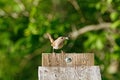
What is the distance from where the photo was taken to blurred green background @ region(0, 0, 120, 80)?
6.26 m

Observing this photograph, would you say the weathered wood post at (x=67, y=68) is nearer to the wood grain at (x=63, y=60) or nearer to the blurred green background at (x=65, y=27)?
the wood grain at (x=63, y=60)

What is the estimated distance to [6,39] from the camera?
8.19 meters

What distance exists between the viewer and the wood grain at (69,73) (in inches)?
134

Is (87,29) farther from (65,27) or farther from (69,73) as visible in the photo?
(69,73)

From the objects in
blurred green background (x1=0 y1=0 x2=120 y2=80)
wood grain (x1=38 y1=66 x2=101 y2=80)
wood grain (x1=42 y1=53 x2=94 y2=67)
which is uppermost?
blurred green background (x1=0 y1=0 x2=120 y2=80)

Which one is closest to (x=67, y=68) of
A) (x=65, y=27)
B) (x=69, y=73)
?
(x=69, y=73)

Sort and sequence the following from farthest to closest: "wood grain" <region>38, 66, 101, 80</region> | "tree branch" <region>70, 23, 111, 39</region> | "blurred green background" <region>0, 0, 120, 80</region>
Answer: "tree branch" <region>70, 23, 111, 39</region> → "blurred green background" <region>0, 0, 120, 80</region> → "wood grain" <region>38, 66, 101, 80</region>

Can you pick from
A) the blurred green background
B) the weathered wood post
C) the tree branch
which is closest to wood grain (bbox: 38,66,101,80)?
the weathered wood post

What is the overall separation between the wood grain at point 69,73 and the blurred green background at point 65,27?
2.23 metres

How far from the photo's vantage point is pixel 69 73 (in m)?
3.43

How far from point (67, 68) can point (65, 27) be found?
3063 mm

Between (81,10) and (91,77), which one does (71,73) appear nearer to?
(91,77)

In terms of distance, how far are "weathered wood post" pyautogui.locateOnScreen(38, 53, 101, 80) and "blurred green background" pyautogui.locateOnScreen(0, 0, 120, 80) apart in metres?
2.22

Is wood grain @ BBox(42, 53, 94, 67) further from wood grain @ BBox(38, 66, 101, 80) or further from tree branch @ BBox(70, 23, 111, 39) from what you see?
tree branch @ BBox(70, 23, 111, 39)
